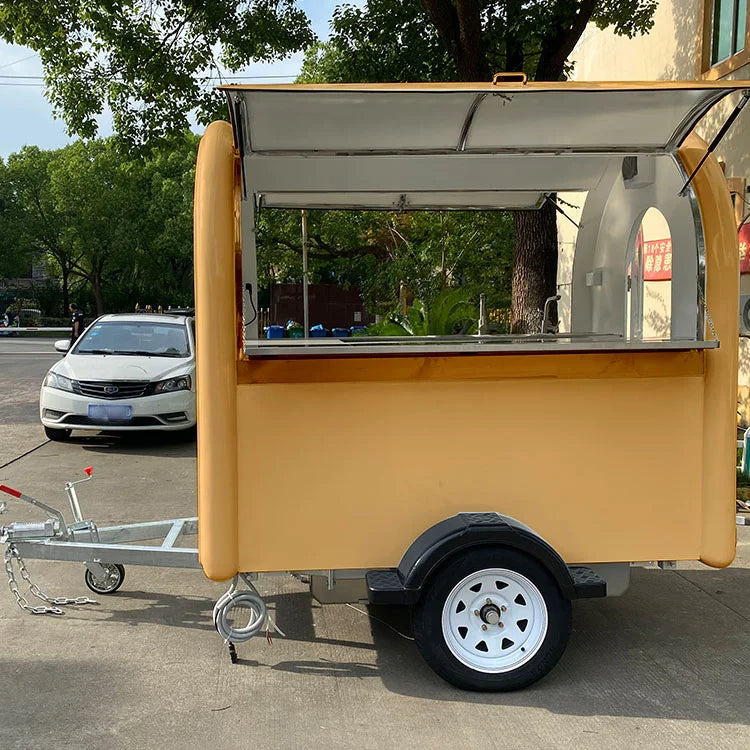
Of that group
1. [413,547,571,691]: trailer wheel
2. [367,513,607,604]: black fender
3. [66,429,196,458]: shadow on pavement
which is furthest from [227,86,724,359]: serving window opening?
[66,429,196,458]: shadow on pavement

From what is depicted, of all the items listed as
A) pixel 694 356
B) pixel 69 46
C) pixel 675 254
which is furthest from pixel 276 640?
pixel 69 46

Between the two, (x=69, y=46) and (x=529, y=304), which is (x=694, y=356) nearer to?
(x=529, y=304)

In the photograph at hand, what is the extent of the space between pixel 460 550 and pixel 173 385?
22.7 ft

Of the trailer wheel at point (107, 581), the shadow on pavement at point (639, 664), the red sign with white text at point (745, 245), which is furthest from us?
the red sign with white text at point (745, 245)

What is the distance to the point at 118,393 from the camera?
10.0 meters

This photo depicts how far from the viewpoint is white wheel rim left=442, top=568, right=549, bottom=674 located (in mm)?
3889

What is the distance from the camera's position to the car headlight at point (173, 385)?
10078 mm

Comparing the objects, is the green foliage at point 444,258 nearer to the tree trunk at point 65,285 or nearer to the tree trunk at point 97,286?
the tree trunk at point 97,286

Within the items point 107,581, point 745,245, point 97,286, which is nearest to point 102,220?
point 97,286

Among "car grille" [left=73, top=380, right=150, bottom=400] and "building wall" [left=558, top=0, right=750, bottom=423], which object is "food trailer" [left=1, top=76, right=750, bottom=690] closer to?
"building wall" [left=558, top=0, right=750, bottom=423]

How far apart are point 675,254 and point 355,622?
8.33 ft

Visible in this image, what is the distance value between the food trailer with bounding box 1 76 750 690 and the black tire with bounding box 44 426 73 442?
7252 mm

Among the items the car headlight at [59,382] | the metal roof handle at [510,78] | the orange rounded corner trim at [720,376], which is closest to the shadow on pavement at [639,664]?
the orange rounded corner trim at [720,376]

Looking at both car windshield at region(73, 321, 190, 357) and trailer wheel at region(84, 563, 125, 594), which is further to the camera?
car windshield at region(73, 321, 190, 357)
